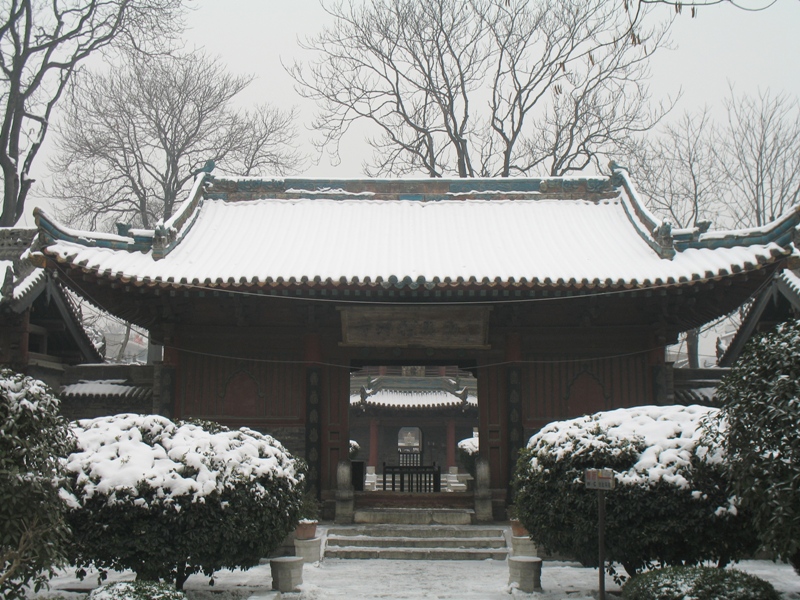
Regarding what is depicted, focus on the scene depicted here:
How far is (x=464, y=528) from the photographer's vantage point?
1089 cm

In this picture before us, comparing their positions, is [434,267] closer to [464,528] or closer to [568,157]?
[464,528]

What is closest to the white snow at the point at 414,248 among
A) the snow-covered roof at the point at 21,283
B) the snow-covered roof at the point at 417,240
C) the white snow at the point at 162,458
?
the snow-covered roof at the point at 417,240

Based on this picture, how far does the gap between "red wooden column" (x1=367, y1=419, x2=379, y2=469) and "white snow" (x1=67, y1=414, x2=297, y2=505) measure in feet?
67.4

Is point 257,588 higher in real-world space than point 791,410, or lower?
lower

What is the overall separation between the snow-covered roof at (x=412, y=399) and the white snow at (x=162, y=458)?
1927cm

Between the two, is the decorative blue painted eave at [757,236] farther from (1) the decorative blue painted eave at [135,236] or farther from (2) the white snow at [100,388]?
(2) the white snow at [100,388]

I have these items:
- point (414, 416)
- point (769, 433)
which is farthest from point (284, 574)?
point (414, 416)

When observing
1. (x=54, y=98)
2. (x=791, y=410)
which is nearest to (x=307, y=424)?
(x=791, y=410)

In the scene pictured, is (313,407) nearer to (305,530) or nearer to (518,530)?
(305,530)

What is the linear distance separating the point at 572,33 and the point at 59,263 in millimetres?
16410

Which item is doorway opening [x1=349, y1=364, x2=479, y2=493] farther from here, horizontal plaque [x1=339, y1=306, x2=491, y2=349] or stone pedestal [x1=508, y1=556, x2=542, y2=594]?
stone pedestal [x1=508, y1=556, x2=542, y2=594]

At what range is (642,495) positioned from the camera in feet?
23.3

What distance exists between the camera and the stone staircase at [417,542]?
400 inches

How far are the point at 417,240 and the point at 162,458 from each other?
21.8 feet
